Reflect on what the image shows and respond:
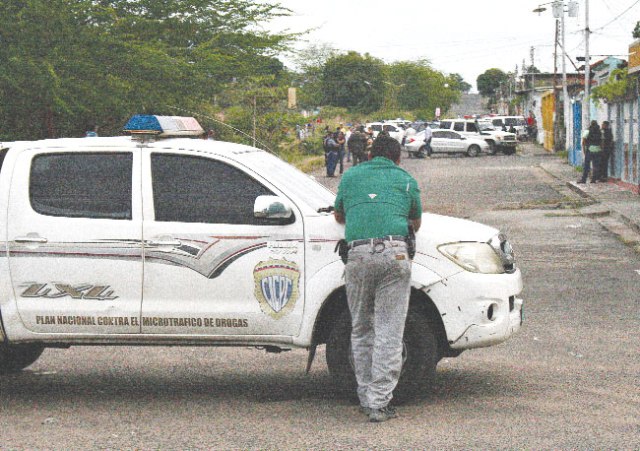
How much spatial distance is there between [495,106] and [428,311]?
169 meters

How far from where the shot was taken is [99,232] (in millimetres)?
7473

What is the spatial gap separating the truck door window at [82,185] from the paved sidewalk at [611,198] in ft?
43.9

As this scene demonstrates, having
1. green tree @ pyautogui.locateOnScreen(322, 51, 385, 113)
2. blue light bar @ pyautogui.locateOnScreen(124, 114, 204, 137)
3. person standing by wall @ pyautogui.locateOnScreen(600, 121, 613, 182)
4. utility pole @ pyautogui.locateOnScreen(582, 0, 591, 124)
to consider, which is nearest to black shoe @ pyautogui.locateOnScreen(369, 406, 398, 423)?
blue light bar @ pyautogui.locateOnScreen(124, 114, 204, 137)

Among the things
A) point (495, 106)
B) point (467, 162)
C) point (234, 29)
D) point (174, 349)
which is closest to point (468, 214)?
point (234, 29)

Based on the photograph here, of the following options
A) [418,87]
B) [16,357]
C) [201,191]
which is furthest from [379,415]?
[418,87]

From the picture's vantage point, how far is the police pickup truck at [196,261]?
730cm

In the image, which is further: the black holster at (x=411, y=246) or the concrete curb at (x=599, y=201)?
the concrete curb at (x=599, y=201)

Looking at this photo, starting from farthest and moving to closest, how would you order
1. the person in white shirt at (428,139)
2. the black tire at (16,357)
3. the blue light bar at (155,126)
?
the person in white shirt at (428,139), the black tire at (16,357), the blue light bar at (155,126)

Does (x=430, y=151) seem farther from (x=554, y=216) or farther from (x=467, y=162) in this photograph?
(x=554, y=216)

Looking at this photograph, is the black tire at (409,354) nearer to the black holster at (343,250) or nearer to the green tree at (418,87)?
the black holster at (343,250)

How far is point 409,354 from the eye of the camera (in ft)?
23.9

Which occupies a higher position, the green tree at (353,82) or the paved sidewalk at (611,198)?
the green tree at (353,82)

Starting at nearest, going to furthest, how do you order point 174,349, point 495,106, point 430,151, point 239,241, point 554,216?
1. point 239,241
2. point 174,349
3. point 554,216
4. point 430,151
5. point 495,106

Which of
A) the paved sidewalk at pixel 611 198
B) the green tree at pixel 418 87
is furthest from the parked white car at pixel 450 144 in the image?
the green tree at pixel 418 87
